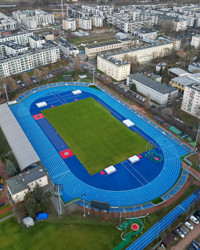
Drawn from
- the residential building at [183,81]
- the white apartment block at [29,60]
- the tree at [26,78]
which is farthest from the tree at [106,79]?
the white apartment block at [29,60]

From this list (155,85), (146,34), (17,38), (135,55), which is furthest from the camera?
(146,34)

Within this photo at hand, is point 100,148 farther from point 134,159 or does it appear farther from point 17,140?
point 17,140

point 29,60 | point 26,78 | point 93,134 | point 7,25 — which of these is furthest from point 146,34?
point 93,134

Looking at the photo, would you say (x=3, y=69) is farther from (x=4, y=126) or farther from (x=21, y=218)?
(x=21, y=218)

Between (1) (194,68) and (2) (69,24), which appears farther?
(2) (69,24)

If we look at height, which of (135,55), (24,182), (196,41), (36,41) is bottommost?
(24,182)

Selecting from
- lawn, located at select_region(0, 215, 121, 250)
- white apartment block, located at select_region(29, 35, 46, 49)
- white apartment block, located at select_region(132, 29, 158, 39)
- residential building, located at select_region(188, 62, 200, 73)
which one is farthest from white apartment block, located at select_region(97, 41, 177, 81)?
lawn, located at select_region(0, 215, 121, 250)

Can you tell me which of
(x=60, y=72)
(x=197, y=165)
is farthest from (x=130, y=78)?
(x=197, y=165)
